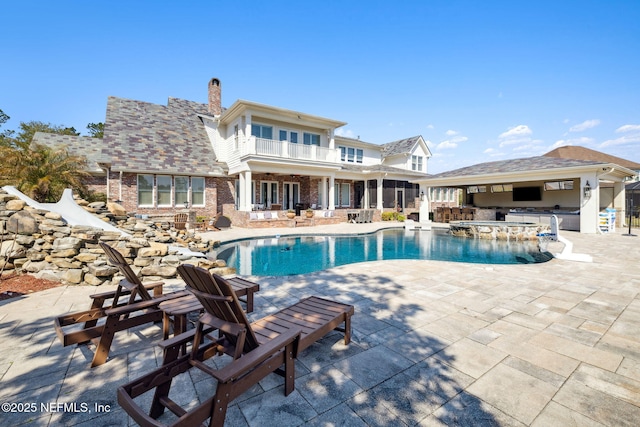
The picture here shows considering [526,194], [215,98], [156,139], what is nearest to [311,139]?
[215,98]

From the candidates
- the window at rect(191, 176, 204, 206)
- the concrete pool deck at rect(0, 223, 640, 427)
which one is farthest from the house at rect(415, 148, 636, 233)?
the window at rect(191, 176, 204, 206)

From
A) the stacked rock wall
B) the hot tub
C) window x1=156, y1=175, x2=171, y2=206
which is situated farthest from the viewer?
window x1=156, y1=175, x2=171, y2=206

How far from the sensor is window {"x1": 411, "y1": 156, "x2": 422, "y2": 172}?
2571 cm

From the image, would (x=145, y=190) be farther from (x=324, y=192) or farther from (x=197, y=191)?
(x=324, y=192)

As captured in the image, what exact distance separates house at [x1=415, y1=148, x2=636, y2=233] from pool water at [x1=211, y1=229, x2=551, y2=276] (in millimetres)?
3366

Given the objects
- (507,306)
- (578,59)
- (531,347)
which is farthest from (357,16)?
(531,347)

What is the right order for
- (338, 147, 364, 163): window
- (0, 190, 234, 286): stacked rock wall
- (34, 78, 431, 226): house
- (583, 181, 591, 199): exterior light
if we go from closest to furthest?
(0, 190, 234, 286): stacked rock wall < (583, 181, 591, 199): exterior light < (34, 78, 431, 226): house < (338, 147, 364, 163): window

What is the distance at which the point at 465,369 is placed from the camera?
8.44ft

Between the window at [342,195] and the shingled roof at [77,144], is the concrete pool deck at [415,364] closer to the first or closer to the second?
the shingled roof at [77,144]

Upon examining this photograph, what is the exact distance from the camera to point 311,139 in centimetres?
1938

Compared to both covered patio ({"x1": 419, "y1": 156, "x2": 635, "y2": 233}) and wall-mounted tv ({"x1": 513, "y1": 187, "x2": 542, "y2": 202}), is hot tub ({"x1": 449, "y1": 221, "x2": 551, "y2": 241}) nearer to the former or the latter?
covered patio ({"x1": 419, "y1": 156, "x2": 635, "y2": 233})

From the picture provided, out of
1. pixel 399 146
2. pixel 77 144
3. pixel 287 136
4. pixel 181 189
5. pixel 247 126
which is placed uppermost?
pixel 399 146

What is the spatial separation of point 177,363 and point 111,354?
1340mm

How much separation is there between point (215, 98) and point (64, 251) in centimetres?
1687
